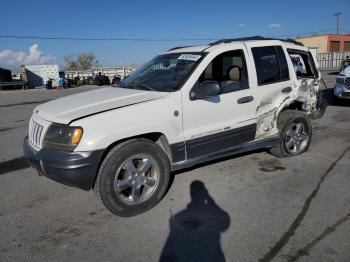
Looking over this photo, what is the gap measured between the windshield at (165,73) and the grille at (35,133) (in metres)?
1.35

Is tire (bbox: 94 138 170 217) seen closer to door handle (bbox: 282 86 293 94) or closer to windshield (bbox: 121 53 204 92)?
windshield (bbox: 121 53 204 92)

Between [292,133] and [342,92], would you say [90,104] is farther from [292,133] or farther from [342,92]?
[342,92]

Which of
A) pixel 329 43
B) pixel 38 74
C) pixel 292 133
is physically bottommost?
pixel 292 133

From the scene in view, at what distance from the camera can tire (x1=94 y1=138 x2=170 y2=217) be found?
3502 millimetres

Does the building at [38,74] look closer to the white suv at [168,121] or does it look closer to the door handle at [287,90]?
the white suv at [168,121]

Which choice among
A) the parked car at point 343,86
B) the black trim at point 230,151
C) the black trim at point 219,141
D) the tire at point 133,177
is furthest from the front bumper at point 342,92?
the tire at point 133,177

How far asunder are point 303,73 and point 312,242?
3.68 m

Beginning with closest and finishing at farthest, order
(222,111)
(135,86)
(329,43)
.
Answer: (222,111) < (135,86) < (329,43)

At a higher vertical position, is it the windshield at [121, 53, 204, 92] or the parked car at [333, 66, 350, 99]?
the windshield at [121, 53, 204, 92]

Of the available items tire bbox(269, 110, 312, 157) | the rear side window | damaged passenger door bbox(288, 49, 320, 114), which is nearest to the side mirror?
the rear side window

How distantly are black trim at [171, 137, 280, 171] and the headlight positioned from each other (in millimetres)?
1234

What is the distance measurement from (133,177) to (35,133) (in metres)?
1.26

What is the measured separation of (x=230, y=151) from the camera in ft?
14.9

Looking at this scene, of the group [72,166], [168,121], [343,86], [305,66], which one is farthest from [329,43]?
[72,166]
